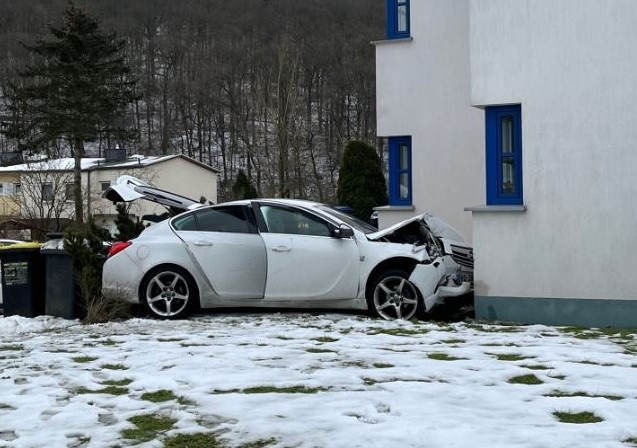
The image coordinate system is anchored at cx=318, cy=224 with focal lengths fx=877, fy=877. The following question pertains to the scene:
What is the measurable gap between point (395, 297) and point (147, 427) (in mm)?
5625

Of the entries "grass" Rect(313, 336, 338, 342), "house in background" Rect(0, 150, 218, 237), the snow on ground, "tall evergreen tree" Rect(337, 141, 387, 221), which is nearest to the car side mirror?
the snow on ground

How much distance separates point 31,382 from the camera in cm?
659

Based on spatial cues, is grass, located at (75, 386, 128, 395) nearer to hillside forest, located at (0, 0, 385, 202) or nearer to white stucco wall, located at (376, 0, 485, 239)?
white stucco wall, located at (376, 0, 485, 239)

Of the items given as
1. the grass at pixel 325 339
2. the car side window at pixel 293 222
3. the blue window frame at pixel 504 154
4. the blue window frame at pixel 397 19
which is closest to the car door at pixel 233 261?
the car side window at pixel 293 222

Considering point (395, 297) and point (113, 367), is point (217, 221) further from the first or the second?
point (113, 367)

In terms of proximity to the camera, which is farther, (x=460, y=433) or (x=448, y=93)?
(x=448, y=93)

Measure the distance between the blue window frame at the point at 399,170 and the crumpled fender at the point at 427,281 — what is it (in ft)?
16.1

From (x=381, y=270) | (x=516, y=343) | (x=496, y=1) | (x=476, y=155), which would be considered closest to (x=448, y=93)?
(x=476, y=155)

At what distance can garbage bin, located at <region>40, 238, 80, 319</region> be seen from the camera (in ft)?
36.8

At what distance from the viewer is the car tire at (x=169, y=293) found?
10.9m

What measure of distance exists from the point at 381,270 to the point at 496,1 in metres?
3.63

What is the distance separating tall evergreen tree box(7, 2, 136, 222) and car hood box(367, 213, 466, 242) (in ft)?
141

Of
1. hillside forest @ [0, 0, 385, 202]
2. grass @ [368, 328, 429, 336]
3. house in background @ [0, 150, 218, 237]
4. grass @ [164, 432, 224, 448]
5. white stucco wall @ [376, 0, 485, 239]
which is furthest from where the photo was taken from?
hillside forest @ [0, 0, 385, 202]

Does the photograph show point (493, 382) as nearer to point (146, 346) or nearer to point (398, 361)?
point (398, 361)
